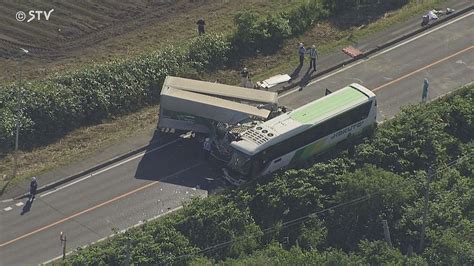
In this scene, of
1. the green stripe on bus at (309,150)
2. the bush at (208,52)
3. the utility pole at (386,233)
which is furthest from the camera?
the bush at (208,52)

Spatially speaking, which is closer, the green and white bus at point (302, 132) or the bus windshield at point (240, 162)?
the bus windshield at point (240, 162)

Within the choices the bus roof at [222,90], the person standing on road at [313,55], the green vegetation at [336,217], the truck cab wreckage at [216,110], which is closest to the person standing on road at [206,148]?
Answer: the truck cab wreckage at [216,110]

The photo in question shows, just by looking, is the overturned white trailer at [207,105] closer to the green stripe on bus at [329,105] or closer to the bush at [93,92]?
the green stripe on bus at [329,105]

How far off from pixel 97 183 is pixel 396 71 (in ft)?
64.1

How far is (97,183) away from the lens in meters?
51.8

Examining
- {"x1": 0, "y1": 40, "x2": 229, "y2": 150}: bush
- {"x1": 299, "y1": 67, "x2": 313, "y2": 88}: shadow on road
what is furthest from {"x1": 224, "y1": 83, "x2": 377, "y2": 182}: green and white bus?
{"x1": 0, "y1": 40, "x2": 229, "y2": 150}: bush

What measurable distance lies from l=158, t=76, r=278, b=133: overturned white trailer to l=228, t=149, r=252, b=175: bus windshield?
2528 mm

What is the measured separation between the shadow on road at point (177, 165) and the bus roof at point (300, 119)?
3.14 metres

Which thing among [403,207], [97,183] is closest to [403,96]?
[403,207]

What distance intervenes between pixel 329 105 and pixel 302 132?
9.20ft

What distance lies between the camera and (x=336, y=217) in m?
48.8

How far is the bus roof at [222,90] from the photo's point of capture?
53.1m

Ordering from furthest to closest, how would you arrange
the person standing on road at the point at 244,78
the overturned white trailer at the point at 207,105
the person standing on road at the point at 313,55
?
the person standing on road at the point at 313,55
the person standing on road at the point at 244,78
the overturned white trailer at the point at 207,105

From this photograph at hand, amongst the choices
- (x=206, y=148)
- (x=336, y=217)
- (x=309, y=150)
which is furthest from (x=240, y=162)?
(x=336, y=217)
